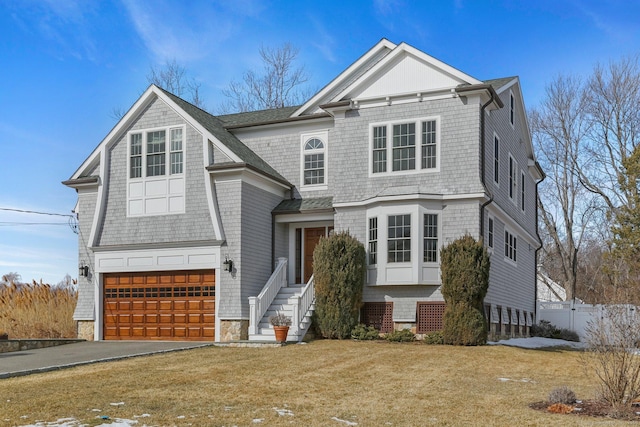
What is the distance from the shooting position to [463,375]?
1383 centimetres

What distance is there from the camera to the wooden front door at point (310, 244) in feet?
74.5

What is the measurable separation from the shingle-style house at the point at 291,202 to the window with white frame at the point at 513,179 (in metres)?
1.31

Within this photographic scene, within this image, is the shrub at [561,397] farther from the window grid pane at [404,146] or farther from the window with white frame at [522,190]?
A: the window with white frame at [522,190]

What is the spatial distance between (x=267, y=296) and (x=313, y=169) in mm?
4675

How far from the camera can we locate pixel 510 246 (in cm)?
2467

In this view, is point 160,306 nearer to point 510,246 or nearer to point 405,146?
point 405,146

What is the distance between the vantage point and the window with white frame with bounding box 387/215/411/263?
20094 millimetres

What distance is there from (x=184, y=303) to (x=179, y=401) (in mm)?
10806

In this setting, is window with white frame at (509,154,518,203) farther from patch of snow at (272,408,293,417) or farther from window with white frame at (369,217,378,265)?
patch of snow at (272,408,293,417)

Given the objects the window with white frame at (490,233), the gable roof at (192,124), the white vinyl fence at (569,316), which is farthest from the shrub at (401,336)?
the white vinyl fence at (569,316)

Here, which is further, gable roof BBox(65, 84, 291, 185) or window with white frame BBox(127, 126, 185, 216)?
window with white frame BBox(127, 126, 185, 216)

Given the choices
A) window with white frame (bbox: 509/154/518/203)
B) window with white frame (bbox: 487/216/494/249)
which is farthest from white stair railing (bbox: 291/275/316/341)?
window with white frame (bbox: 509/154/518/203)

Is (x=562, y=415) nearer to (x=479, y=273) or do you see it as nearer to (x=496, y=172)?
(x=479, y=273)

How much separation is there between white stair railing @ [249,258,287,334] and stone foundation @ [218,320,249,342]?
0.36 m
